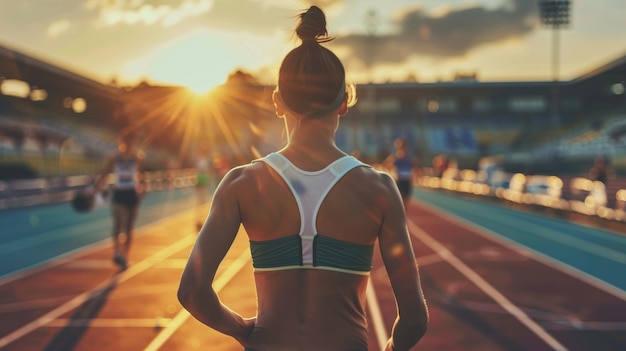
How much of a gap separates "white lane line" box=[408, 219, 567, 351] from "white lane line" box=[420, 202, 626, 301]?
142cm

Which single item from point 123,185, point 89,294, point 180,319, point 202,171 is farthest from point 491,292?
point 202,171

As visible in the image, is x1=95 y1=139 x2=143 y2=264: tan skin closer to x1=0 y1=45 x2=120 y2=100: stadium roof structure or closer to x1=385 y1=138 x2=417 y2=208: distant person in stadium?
x1=385 y1=138 x2=417 y2=208: distant person in stadium

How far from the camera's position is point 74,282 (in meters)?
10.3

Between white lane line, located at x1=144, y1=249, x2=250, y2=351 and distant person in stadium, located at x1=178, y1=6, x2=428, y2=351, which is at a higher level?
distant person in stadium, located at x1=178, y1=6, x2=428, y2=351

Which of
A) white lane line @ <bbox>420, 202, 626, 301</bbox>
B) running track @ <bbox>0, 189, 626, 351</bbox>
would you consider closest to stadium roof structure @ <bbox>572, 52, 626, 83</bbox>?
white lane line @ <bbox>420, 202, 626, 301</bbox>

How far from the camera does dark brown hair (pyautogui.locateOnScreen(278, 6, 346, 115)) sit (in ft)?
6.68

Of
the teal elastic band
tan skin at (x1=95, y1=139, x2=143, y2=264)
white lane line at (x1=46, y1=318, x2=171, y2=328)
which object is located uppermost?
the teal elastic band

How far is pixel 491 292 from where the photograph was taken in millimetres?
9797

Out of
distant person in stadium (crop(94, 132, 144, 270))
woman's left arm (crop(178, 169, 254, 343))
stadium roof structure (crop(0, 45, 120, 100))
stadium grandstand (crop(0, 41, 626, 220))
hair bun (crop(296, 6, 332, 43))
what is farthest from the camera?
stadium roof structure (crop(0, 45, 120, 100))

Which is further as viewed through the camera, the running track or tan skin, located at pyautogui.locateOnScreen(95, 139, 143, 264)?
tan skin, located at pyautogui.locateOnScreen(95, 139, 143, 264)

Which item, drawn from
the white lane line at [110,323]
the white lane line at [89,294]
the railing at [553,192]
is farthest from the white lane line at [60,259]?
the railing at [553,192]

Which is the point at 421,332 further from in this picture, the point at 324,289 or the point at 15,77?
the point at 15,77

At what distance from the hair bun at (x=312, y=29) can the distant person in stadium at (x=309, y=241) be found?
8cm

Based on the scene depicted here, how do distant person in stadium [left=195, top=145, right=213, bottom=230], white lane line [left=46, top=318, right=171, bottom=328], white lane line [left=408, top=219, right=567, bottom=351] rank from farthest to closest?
distant person in stadium [left=195, top=145, right=213, bottom=230] → white lane line [left=46, top=318, right=171, bottom=328] → white lane line [left=408, top=219, right=567, bottom=351]
